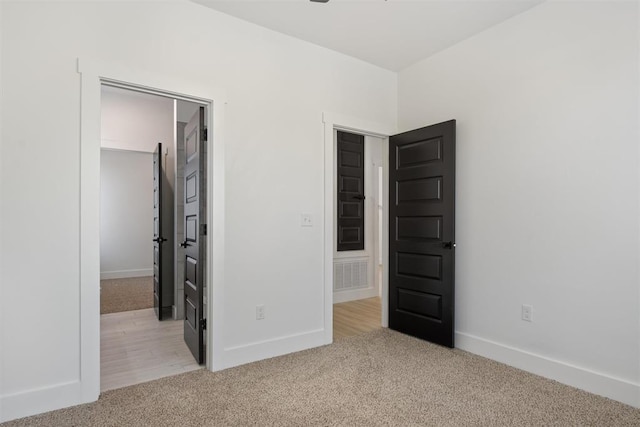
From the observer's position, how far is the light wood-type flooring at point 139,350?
2.70 metres

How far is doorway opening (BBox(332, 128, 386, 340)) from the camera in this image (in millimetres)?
5133

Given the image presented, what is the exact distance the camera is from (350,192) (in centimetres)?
529

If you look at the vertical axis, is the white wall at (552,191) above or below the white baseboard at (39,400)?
above

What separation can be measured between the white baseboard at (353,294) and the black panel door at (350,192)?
607 mm

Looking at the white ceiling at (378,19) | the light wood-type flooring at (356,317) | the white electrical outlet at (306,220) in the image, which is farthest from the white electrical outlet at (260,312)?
the white ceiling at (378,19)

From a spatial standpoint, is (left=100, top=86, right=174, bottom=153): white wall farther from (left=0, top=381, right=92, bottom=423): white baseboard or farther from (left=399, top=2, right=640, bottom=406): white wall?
(left=399, top=2, right=640, bottom=406): white wall

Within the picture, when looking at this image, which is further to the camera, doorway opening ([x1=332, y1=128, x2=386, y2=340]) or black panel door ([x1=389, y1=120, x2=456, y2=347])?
doorway opening ([x1=332, y1=128, x2=386, y2=340])

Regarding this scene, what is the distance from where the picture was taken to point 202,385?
2514 millimetres

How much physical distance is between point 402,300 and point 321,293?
858mm

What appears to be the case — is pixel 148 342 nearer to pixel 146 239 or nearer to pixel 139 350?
pixel 139 350

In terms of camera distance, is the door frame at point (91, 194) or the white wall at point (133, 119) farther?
the white wall at point (133, 119)

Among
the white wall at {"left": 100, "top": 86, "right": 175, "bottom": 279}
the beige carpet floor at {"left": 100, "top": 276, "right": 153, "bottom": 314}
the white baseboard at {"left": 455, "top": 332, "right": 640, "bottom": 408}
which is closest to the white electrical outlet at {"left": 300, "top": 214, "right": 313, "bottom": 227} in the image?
the white baseboard at {"left": 455, "top": 332, "right": 640, "bottom": 408}

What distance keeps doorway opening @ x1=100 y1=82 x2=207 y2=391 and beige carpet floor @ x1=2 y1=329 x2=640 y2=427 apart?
373 millimetres

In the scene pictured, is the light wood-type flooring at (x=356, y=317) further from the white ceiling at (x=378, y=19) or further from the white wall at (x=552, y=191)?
the white ceiling at (x=378, y=19)
